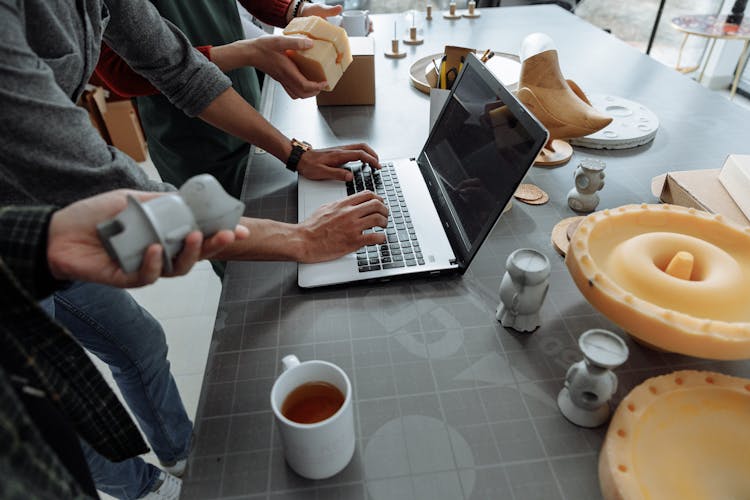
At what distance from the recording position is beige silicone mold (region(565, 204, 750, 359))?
58 centimetres

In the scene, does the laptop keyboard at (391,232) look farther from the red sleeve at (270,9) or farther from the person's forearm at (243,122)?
the red sleeve at (270,9)

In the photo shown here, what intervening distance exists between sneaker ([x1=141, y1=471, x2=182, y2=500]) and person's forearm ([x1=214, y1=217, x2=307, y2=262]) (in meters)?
0.72

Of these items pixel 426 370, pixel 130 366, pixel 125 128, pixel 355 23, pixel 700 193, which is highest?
pixel 355 23

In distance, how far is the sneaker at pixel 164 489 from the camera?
1.16m

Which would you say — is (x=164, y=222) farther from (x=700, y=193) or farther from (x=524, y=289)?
(x=700, y=193)

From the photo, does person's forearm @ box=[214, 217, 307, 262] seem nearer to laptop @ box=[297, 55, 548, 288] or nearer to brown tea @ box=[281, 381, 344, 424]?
laptop @ box=[297, 55, 548, 288]

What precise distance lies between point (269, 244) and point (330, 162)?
1.12 ft

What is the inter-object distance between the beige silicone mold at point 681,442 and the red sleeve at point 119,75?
1.10 metres

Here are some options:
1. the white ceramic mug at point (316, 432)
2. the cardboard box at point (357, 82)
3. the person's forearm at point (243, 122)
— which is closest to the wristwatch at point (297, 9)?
the cardboard box at point (357, 82)

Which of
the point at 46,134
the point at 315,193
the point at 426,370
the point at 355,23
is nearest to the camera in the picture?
the point at 46,134

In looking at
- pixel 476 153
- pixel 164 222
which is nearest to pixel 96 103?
pixel 476 153

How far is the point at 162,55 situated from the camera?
92 centimetres

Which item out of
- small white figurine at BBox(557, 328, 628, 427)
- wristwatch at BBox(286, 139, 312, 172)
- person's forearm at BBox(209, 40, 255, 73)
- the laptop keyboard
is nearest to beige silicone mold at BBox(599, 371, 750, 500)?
small white figurine at BBox(557, 328, 628, 427)

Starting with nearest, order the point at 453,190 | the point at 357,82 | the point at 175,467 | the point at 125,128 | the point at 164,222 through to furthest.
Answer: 1. the point at 164,222
2. the point at 453,190
3. the point at 175,467
4. the point at 357,82
5. the point at 125,128
